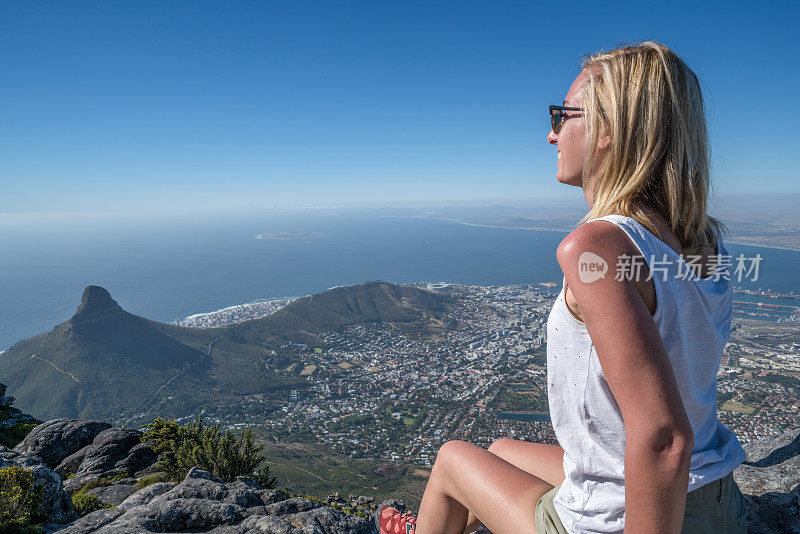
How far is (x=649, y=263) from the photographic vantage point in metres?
0.86

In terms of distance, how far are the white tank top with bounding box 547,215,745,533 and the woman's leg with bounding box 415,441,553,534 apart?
0.22m

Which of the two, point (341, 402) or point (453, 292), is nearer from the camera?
point (341, 402)

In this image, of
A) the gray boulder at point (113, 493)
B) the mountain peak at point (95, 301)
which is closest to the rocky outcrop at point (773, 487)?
the gray boulder at point (113, 493)

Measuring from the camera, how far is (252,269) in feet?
343

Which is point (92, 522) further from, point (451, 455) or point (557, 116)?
point (557, 116)

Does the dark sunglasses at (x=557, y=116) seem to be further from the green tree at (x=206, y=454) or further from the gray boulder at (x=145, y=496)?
the green tree at (x=206, y=454)

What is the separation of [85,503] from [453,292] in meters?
65.0

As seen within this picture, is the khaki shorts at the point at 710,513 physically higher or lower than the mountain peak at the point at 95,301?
higher

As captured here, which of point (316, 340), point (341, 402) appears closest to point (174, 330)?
point (316, 340)

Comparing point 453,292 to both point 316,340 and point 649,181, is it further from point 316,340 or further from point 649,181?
point 649,181

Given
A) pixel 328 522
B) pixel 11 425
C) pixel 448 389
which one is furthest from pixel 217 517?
pixel 448 389

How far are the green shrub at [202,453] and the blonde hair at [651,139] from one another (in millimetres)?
6767

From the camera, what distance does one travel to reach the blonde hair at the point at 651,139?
102 centimetres

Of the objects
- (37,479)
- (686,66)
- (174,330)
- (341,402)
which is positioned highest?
(686,66)
